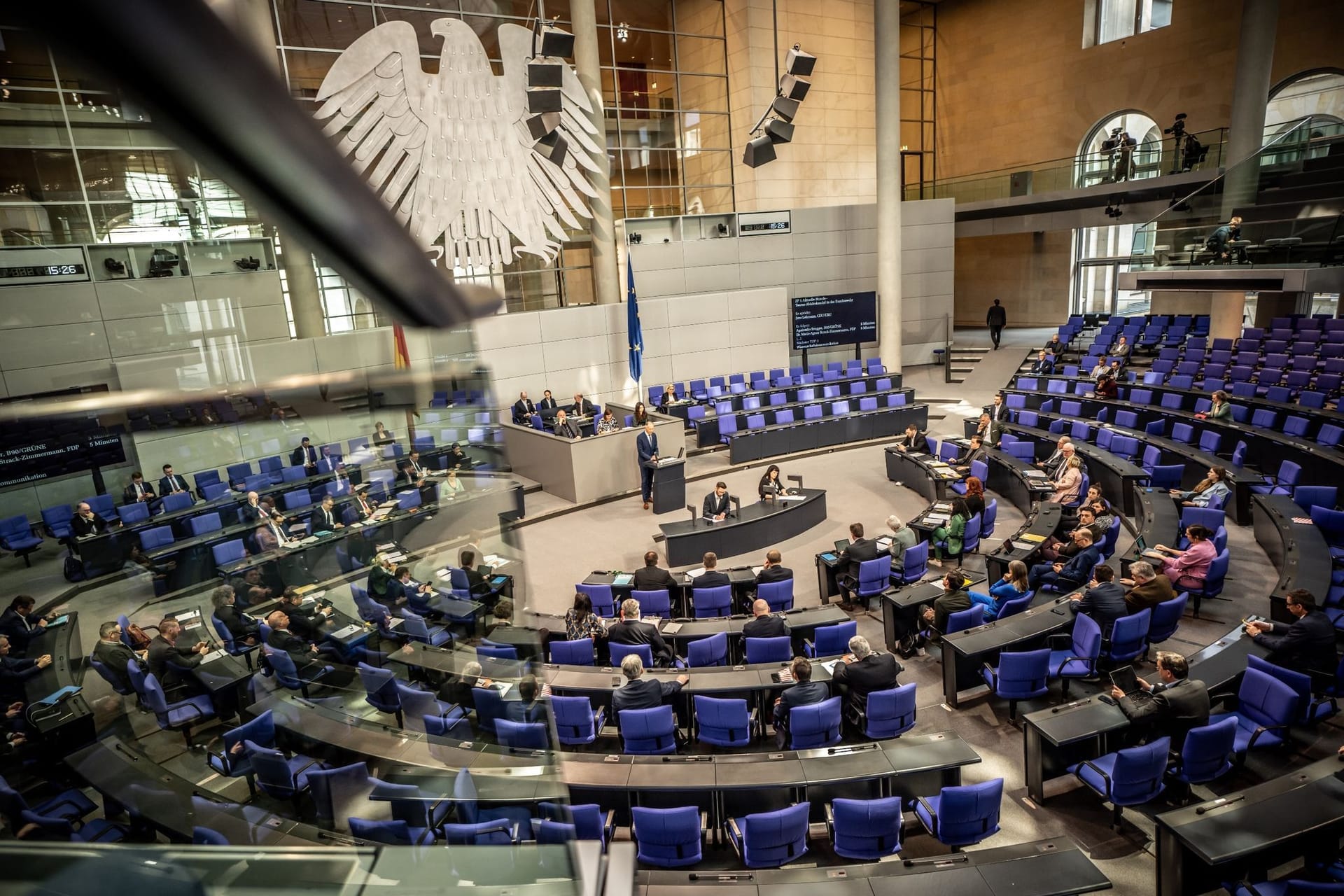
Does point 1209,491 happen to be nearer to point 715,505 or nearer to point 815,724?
point 715,505

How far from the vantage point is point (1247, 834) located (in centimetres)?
445

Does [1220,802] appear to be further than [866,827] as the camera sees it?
No

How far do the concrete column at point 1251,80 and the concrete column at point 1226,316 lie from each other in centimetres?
271

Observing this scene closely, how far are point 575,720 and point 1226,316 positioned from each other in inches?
759

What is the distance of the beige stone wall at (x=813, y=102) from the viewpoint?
70.4 feet

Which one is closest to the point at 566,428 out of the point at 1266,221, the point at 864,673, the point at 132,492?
the point at 864,673

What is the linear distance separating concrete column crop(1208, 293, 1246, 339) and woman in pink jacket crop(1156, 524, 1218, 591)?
1279cm

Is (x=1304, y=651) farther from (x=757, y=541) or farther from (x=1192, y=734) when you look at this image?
(x=757, y=541)

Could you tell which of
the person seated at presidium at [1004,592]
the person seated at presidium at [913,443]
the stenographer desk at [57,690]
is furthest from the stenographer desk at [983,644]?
the stenographer desk at [57,690]

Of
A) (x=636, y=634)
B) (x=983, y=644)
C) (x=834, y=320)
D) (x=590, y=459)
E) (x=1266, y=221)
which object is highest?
(x=1266, y=221)

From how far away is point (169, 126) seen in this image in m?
0.56

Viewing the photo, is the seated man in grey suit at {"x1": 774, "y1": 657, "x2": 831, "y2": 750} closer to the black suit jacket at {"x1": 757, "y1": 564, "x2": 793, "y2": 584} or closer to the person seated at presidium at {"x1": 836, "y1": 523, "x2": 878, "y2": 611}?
the black suit jacket at {"x1": 757, "y1": 564, "x2": 793, "y2": 584}

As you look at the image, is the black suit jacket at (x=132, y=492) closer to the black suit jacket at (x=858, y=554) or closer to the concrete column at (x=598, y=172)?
the black suit jacket at (x=858, y=554)

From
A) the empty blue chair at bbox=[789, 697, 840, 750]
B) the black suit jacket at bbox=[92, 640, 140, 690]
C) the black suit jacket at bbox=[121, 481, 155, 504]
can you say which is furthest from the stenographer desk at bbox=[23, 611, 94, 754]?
the empty blue chair at bbox=[789, 697, 840, 750]
